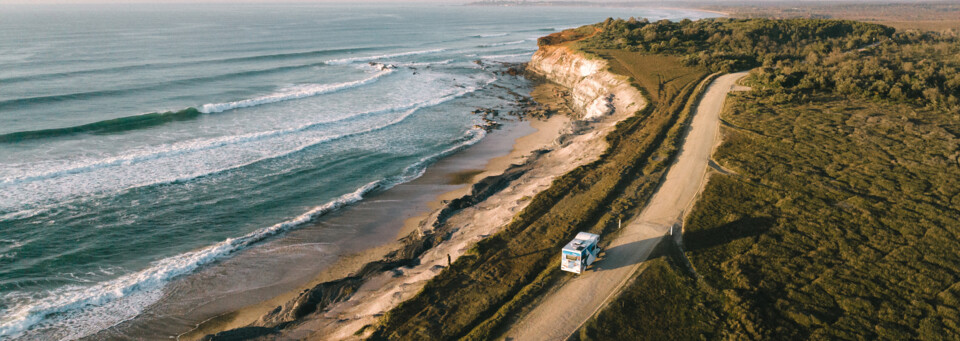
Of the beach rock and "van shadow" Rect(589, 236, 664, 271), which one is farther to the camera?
"van shadow" Rect(589, 236, 664, 271)

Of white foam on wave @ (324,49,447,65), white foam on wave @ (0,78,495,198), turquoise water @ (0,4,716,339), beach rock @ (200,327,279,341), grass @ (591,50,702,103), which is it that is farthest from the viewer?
white foam on wave @ (324,49,447,65)

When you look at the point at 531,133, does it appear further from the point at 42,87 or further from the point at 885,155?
the point at 42,87

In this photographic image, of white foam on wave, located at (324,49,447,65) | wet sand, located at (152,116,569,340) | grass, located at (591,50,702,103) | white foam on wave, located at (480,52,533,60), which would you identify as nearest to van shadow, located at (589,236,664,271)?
wet sand, located at (152,116,569,340)

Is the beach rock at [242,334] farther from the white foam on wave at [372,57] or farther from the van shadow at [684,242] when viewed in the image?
the white foam on wave at [372,57]

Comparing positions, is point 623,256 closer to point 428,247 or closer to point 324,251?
point 428,247

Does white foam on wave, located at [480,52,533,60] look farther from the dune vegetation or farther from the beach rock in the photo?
the beach rock
